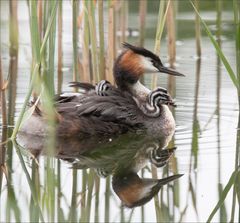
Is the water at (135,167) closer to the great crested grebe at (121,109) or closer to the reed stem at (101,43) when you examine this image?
the great crested grebe at (121,109)

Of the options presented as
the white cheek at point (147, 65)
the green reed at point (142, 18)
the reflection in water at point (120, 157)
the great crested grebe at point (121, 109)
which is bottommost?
the reflection in water at point (120, 157)

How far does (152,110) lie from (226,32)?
14.1 feet

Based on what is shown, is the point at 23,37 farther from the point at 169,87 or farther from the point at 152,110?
the point at 152,110

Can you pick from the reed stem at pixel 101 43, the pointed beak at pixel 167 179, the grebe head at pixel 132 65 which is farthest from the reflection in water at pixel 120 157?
the reed stem at pixel 101 43

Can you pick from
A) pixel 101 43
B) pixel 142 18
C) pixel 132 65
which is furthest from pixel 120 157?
pixel 142 18

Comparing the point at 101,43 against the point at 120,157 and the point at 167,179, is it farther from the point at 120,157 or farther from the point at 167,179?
the point at 167,179

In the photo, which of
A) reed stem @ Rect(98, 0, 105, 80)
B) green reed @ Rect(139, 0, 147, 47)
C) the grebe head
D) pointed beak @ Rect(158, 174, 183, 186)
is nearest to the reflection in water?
pointed beak @ Rect(158, 174, 183, 186)

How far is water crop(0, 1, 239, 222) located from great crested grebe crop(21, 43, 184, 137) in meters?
0.12

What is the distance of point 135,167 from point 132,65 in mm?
Result: 1380

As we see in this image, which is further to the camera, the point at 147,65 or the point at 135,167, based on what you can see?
the point at 147,65

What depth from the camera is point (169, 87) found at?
9.35 meters

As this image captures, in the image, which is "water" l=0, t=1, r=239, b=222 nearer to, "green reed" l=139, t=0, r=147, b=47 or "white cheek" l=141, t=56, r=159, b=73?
"white cheek" l=141, t=56, r=159, b=73

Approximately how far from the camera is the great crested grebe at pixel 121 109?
24.1ft

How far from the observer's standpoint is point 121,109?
7453mm
